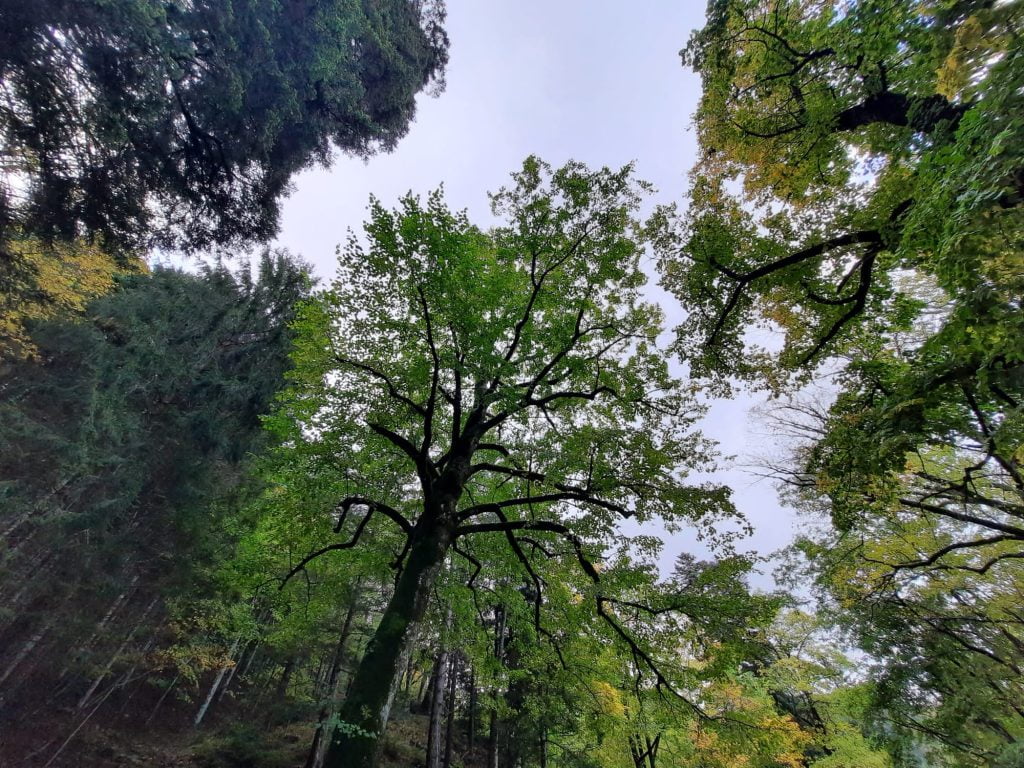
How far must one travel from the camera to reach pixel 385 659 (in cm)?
491

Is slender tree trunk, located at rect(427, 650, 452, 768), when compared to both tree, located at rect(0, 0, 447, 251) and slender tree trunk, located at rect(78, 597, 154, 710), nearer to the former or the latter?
slender tree trunk, located at rect(78, 597, 154, 710)

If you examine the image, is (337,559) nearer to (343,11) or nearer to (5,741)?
(343,11)

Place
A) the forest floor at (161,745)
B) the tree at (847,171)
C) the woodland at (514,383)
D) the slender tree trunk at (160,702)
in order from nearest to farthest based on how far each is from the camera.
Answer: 1. the tree at (847,171)
2. the woodland at (514,383)
3. the forest floor at (161,745)
4. the slender tree trunk at (160,702)

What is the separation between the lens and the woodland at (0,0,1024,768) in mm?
4000

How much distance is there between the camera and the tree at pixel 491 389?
6.17 meters

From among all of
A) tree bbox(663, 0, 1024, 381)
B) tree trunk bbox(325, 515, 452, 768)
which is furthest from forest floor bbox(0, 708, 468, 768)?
tree bbox(663, 0, 1024, 381)

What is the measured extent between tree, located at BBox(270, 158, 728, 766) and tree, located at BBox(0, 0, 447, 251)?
1.97m

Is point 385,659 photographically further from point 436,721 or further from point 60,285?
point 60,285

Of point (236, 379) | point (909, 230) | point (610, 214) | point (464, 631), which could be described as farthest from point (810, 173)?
point (236, 379)

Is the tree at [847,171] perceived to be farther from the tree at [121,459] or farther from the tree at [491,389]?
the tree at [121,459]

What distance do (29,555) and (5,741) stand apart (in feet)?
14.0

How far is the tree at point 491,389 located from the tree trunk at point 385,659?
0.08 ft

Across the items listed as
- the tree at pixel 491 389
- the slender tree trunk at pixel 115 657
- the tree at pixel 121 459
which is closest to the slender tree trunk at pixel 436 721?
the tree at pixel 491 389

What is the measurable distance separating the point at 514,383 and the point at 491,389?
1.43ft
